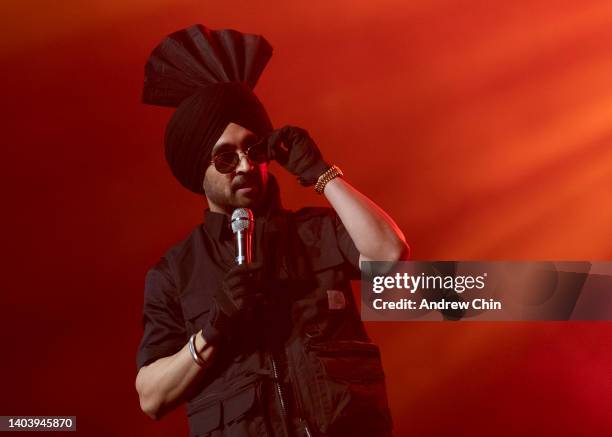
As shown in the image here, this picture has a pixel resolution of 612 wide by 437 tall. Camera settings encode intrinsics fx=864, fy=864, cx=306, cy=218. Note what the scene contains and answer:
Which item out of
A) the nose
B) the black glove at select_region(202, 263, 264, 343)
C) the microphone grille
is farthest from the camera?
the nose

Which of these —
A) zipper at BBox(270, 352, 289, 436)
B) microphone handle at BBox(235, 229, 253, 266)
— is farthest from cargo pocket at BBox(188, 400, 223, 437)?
microphone handle at BBox(235, 229, 253, 266)

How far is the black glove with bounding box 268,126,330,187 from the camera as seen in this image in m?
1.59

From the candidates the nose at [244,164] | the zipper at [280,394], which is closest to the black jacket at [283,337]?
the zipper at [280,394]

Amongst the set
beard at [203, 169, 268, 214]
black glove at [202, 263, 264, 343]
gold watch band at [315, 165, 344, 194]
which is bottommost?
black glove at [202, 263, 264, 343]

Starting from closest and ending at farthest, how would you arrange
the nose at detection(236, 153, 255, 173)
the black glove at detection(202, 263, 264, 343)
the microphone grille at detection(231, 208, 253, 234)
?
1. the black glove at detection(202, 263, 264, 343)
2. the microphone grille at detection(231, 208, 253, 234)
3. the nose at detection(236, 153, 255, 173)

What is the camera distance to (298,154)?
5.25ft

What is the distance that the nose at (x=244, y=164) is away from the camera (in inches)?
66.2

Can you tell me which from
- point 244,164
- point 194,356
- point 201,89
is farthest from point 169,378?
point 201,89

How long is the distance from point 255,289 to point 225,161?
0.32 meters

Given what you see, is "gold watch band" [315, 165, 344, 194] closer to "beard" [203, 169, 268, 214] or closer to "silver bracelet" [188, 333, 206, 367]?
"beard" [203, 169, 268, 214]

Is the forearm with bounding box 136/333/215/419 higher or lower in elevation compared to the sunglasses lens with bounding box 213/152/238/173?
lower

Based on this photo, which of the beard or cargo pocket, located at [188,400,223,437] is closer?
cargo pocket, located at [188,400,223,437]

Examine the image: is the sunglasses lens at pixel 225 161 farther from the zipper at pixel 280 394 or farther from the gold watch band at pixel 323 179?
the zipper at pixel 280 394

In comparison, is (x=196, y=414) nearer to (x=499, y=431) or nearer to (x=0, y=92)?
(x=499, y=431)
